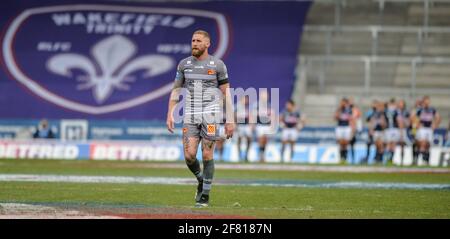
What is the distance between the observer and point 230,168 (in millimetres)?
25703

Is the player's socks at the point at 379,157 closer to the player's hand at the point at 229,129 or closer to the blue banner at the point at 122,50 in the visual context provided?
the blue banner at the point at 122,50

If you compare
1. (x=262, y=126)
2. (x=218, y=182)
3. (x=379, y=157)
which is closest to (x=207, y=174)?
(x=218, y=182)

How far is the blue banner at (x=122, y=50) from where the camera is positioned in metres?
35.4

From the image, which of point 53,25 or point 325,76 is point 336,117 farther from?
point 53,25

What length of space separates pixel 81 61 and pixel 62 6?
2.41 meters

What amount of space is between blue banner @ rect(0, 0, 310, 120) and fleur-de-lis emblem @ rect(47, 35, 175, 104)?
37 mm

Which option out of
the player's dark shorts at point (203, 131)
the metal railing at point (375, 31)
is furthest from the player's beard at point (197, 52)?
the metal railing at point (375, 31)

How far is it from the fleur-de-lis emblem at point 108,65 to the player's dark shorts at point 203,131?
2228 cm

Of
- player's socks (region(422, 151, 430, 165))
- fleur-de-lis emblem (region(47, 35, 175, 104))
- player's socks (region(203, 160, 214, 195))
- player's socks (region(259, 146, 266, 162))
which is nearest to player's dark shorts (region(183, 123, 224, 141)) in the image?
player's socks (region(203, 160, 214, 195))

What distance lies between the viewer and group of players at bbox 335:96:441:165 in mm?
30234

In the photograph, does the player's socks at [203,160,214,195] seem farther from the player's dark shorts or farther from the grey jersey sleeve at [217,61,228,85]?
the grey jersey sleeve at [217,61,228,85]

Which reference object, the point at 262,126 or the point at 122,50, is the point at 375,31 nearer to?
the point at 262,126

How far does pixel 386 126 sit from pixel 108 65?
36.3 ft
